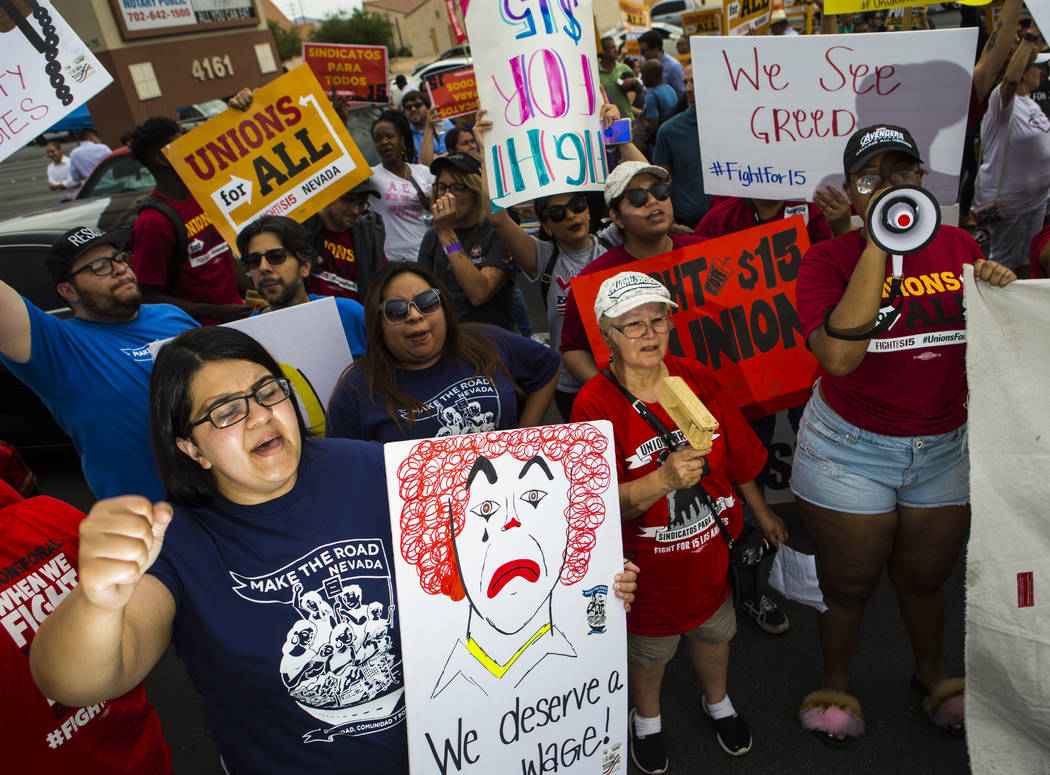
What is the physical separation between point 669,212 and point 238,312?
240cm

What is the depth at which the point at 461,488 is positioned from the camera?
1.82m

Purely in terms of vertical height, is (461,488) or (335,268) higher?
(335,268)

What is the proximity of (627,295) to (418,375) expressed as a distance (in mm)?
804

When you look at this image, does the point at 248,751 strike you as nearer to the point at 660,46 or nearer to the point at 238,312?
the point at 238,312

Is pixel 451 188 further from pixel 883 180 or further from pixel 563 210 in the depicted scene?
pixel 883 180

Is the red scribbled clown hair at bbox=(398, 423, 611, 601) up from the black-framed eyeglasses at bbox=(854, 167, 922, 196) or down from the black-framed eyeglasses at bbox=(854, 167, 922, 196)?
down

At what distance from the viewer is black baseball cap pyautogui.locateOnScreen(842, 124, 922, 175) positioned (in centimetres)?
209

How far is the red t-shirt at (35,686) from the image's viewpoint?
1.65 metres

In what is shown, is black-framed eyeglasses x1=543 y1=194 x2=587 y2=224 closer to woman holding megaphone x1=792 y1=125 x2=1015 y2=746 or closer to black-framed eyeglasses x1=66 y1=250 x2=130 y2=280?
woman holding megaphone x1=792 y1=125 x2=1015 y2=746

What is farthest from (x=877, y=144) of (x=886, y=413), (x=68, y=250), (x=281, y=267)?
(x=68, y=250)

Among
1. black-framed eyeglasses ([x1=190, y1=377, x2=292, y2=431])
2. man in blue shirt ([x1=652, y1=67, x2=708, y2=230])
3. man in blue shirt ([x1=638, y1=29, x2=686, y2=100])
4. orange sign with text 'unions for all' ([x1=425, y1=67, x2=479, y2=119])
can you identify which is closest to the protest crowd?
black-framed eyeglasses ([x1=190, y1=377, x2=292, y2=431])

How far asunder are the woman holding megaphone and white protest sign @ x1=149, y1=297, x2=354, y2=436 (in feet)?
5.72

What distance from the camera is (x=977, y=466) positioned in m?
2.09

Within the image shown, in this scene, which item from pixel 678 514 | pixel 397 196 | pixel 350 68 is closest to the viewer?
pixel 678 514
